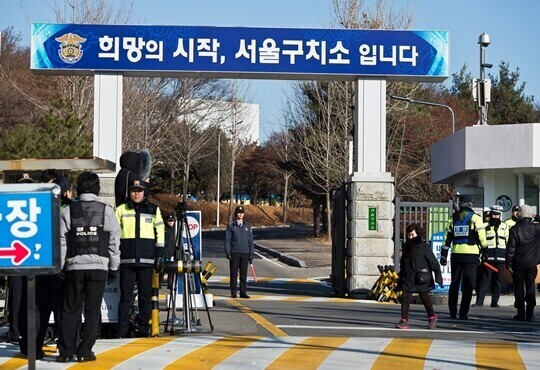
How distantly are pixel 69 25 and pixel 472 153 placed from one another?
35.4 feet

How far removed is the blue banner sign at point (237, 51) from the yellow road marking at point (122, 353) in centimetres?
1024

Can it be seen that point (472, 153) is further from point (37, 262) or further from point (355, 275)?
point (37, 262)

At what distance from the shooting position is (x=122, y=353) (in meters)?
11.2

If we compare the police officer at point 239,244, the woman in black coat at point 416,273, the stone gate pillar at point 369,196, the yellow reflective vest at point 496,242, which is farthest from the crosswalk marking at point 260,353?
the police officer at point 239,244

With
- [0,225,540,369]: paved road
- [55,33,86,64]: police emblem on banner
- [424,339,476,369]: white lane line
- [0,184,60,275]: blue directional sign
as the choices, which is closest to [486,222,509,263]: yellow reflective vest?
[0,225,540,369]: paved road

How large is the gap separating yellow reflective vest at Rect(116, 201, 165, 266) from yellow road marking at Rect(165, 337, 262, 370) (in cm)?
137

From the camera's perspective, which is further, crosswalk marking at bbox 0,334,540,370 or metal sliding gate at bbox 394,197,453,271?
metal sliding gate at bbox 394,197,453,271

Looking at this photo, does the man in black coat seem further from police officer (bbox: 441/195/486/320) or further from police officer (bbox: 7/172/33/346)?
police officer (bbox: 7/172/33/346)

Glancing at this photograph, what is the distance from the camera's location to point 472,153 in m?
27.6

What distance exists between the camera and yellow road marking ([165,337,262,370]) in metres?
10.4

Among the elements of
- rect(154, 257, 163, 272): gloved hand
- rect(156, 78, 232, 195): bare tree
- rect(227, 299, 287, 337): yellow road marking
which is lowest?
rect(227, 299, 287, 337): yellow road marking

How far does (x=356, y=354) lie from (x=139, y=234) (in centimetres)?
319

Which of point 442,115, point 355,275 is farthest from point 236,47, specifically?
point 442,115

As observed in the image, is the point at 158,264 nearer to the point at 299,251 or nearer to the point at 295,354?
the point at 295,354
